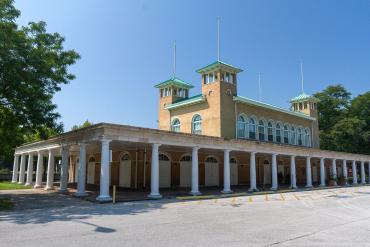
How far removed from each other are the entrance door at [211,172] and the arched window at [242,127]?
390 centimetres

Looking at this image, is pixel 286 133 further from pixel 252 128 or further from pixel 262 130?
pixel 252 128

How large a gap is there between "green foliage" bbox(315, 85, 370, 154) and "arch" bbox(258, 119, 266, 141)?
2584 centimetres

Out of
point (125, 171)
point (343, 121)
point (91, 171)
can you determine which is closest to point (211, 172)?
point (125, 171)

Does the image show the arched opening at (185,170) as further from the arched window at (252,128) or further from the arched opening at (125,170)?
the arched window at (252,128)

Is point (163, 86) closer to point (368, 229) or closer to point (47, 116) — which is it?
point (47, 116)

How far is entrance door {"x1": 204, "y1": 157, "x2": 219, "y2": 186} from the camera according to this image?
113 feet

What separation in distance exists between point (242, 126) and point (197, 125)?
4.79 meters

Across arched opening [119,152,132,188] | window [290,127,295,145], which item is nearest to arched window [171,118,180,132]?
arched opening [119,152,132,188]

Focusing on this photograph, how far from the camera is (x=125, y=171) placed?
32.5 metres

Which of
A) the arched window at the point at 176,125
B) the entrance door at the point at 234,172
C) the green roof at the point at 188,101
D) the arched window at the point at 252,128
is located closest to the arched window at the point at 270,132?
the arched window at the point at 252,128

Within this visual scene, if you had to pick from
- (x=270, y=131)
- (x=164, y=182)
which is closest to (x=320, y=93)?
(x=270, y=131)

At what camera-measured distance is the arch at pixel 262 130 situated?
3796 cm

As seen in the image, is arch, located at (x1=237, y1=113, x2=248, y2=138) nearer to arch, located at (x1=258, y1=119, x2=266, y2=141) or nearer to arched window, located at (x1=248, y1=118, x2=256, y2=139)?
arched window, located at (x1=248, y1=118, x2=256, y2=139)

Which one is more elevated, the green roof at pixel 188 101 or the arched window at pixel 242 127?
the green roof at pixel 188 101
